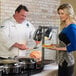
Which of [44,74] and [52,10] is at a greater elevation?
[52,10]

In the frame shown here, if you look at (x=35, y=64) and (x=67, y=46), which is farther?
(x=67, y=46)

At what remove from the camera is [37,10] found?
4.15m

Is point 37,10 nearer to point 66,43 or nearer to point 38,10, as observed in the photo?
point 38,10

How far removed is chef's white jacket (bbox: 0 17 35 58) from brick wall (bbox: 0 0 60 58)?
910 mm

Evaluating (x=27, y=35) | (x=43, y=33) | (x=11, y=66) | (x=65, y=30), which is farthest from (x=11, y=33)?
(x=11, y=66)

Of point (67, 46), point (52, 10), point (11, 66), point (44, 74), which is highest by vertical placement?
point (52, 10)

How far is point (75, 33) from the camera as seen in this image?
2.18 meters

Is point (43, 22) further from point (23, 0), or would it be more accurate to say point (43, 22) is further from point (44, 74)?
point (44, 74)

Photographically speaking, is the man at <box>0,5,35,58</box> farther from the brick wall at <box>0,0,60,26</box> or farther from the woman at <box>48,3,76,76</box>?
the brick wall at <box>0,0,60,26</box>

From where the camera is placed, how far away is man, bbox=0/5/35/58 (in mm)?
2822

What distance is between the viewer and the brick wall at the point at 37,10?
3.80 m

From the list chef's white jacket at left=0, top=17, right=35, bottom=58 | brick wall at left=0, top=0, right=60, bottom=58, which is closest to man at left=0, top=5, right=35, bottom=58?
chef's white jacket at left=0, top=17, right=35, bottom=58

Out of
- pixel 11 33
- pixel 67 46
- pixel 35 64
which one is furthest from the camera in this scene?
pixel 11 33

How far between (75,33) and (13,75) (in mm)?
799
